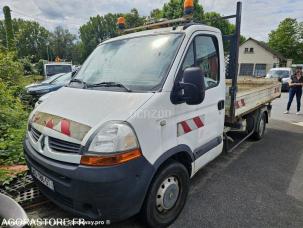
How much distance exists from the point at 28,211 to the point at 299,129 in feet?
24.0

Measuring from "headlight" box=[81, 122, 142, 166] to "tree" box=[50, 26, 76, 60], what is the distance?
74.8 m

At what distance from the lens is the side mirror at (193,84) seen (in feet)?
7.35

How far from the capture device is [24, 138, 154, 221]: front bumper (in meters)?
1.90

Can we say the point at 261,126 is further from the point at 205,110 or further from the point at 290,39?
the point at 290,39

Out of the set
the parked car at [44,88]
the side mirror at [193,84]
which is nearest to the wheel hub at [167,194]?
the side mirror at [193,84]

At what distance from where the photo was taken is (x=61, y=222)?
260 cm

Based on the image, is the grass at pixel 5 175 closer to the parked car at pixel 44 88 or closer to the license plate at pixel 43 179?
the license plate at pixel 43 179

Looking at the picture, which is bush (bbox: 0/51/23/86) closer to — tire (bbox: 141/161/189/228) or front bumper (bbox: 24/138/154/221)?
front bumper (bbox: 24/138/154/221)

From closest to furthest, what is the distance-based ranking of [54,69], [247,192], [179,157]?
1. [179,157]
2. [247,192]
3. [54,69]

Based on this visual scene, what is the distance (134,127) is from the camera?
2.02 metres

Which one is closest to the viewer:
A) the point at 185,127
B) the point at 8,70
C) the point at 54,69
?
the point at 185,127

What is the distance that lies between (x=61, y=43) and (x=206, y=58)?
79563mm

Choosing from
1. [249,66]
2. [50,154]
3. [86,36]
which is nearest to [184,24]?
[50,154]

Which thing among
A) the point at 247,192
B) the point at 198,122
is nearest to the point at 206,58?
the point at 198,122
